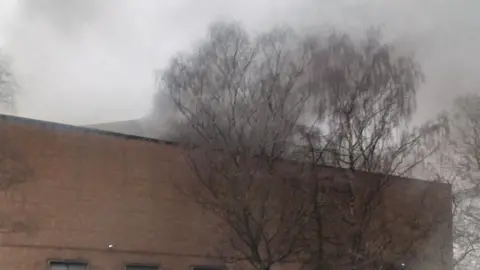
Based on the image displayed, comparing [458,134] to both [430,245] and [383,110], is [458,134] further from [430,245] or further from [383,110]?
[383,110]

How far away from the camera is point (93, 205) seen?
974 inches

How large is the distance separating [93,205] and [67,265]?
2012mm

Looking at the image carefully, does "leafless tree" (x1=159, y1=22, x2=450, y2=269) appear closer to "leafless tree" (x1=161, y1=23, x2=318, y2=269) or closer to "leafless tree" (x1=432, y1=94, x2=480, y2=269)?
"leafless tree" (x1=161, y1=23, x2=318, y2=269)

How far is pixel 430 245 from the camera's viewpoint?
30.8 metres

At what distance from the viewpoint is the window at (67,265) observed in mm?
23953

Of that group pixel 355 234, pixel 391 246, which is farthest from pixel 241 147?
pixel 391 246

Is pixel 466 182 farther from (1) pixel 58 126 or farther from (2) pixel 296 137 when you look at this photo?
(1) pixel 58 126

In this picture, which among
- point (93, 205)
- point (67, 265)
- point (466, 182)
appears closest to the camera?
point (67, 265)

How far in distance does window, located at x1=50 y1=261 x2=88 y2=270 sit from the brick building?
0.03m

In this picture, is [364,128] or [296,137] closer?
[296,137]

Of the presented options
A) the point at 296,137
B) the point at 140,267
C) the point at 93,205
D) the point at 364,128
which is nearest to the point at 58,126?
the point at 93,205

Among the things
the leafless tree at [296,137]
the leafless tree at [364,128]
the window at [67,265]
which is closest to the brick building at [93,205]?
the window at [67,265]

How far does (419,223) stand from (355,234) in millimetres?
3716

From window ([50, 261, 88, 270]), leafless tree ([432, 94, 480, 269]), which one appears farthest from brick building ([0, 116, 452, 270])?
leafless tree ([432, 94, 480, 269])
